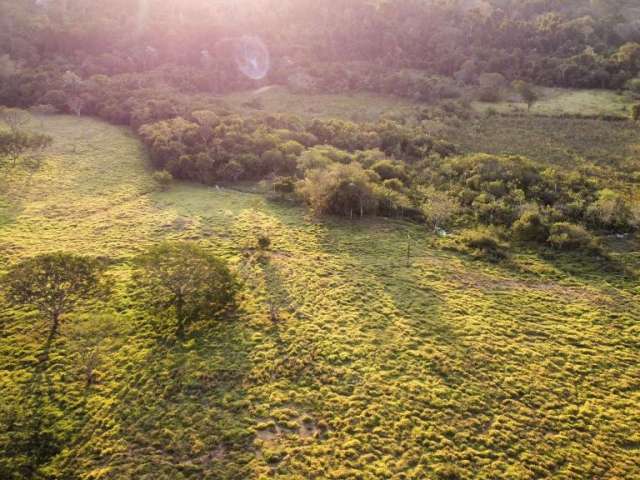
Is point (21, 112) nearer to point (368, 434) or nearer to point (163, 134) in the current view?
point (163, 134)

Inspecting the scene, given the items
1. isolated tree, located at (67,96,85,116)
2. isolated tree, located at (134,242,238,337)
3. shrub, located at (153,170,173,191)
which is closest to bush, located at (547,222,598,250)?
isolated tree, located at (134,242,238,337)

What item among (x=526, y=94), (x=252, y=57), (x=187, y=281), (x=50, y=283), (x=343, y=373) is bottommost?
(x=343, y=373)

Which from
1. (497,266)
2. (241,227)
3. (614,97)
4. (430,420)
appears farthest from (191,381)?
(614,97)

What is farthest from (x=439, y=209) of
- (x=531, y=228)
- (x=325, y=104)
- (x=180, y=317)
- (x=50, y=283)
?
(x=325, y=104)

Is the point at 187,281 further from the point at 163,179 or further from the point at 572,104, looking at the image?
the point at 572,104

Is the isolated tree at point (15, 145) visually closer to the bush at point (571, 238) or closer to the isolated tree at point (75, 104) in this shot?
the isolated tree at point (75, 104)

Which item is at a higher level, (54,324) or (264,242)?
(264,242)

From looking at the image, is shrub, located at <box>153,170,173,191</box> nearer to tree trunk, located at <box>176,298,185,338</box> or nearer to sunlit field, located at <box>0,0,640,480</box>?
sunlit field, located at <box>0,0,640,480</box>
